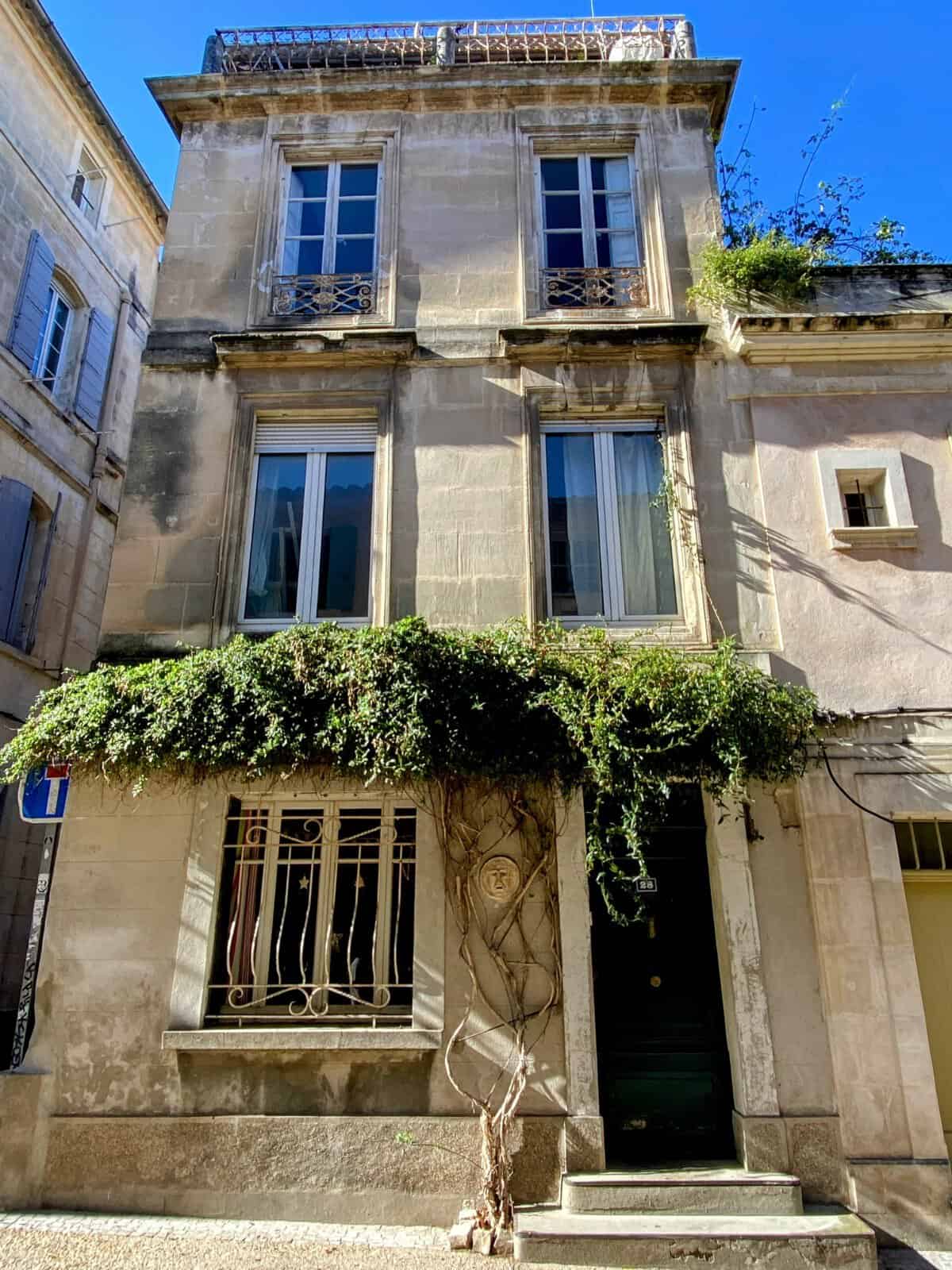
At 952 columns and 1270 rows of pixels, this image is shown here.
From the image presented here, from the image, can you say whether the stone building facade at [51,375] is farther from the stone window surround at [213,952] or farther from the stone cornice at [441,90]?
the stone window surround at [213,952]

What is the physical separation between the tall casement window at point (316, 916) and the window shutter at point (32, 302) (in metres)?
7.33

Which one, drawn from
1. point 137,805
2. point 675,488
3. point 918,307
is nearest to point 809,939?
point 675,488

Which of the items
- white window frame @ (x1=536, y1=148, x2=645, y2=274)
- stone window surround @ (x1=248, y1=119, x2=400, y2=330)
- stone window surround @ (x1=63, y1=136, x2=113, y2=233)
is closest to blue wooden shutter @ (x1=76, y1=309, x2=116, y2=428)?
stone window surround @ (x1=63, y1=136, x2=113, y2=233)

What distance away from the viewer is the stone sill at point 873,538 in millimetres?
6898

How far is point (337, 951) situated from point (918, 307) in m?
7.55

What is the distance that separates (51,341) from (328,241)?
5201 millimetres

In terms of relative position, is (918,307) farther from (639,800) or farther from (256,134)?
(256,134)

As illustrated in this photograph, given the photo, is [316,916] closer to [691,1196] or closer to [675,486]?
[691,1196]

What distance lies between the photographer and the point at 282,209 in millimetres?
8445

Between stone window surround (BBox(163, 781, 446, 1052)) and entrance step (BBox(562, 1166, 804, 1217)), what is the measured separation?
1.35 m

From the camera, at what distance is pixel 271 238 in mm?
8266

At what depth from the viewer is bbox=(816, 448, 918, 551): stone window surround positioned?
6.92m

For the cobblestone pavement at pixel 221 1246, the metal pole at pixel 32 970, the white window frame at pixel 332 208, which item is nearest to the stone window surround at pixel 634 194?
the white window frame at pixel 332 208

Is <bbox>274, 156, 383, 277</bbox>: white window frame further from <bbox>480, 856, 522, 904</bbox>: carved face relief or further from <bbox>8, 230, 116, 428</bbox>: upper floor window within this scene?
<bbox>480, 856, 522, 904</bbox>: carved face relief
